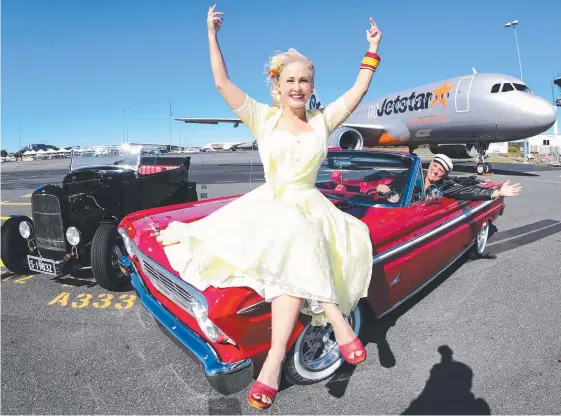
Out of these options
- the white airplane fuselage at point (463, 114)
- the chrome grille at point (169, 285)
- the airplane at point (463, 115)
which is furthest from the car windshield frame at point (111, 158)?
the white airplane fuselage at point (463, 114)

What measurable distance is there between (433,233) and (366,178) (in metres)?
0.88

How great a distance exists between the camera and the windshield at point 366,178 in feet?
11.1

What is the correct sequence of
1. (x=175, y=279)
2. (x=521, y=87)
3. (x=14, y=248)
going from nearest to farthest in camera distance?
1. (x=175, y=279)
2. (x=14, y=248)
3. (x=521, y=87)

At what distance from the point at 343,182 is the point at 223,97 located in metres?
2.06

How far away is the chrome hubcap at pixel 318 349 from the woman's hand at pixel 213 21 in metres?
1.76

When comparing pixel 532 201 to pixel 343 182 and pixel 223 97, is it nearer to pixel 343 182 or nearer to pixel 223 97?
pixel 343 182

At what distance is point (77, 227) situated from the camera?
4.12 metres

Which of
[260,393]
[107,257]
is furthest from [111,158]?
[260,393]

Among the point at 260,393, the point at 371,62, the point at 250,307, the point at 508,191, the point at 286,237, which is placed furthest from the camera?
the point at 508,191

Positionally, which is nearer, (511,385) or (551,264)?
(511,385)

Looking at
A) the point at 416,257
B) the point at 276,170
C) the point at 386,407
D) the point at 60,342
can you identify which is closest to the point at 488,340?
the point at 416,257

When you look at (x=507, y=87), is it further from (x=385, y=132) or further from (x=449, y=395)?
(x=449, y=395)

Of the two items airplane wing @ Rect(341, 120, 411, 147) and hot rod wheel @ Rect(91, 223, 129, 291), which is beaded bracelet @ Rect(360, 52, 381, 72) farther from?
airplane wing @ Rect(341, 120, 411, 147)

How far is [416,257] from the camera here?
307cm
